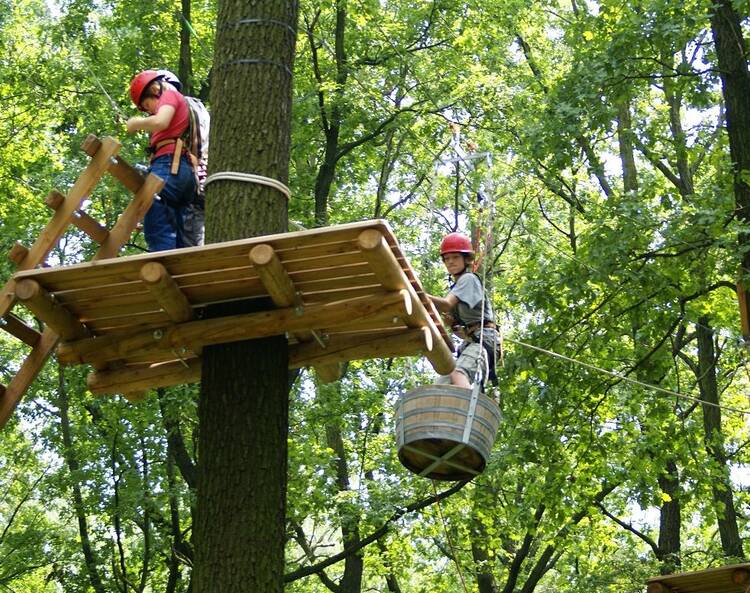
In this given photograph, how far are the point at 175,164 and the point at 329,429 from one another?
409 inches

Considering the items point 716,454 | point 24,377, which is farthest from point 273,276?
point 716,454

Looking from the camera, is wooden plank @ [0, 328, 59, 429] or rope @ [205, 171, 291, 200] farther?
wooden plank @ [0, 328, 59, 429]

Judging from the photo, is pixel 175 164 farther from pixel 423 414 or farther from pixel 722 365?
pixel 722 365

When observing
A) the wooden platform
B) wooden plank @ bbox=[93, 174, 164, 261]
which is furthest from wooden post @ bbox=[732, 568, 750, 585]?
wooden plank @ bbox=[93, 174, 164, 261]

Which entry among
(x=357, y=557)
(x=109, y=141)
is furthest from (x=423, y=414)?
(x=357, y=557)

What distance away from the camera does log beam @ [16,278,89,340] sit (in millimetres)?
4629

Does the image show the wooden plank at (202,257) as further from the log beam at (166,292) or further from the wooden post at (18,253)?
the wooden post at (18,253)

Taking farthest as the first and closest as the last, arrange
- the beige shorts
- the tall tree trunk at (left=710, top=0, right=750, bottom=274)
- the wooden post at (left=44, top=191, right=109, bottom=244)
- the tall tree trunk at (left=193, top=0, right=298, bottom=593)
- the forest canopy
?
the forest canopy, the tall tree trunk at (left=710, top=0, right=750, bottom=274), the beige shorts, the wooden post at (left=44, top=191, right=109, bottom=244), the tall tree trunk at (left=193, top=0, right=298, bottom=593)

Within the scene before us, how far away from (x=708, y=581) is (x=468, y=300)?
292 centimetres

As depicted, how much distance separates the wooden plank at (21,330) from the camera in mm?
5301

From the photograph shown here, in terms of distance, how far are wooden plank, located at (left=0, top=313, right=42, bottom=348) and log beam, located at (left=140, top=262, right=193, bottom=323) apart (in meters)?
0.86

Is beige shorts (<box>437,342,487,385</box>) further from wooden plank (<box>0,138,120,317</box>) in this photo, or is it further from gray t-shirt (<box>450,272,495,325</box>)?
wooden plank (<box>0,138,120,317</box>)

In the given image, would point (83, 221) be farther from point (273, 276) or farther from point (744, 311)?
point (744, 311)

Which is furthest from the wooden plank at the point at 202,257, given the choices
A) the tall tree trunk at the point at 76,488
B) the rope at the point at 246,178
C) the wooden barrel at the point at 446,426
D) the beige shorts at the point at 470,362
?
the tall tree trunk at the point at 76,488
